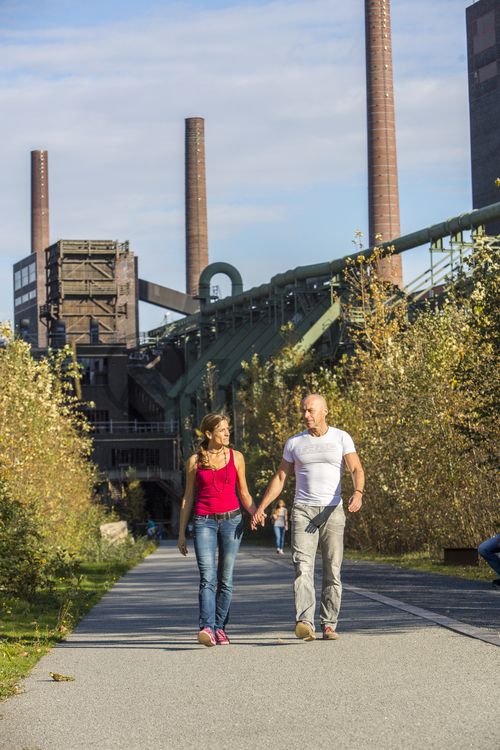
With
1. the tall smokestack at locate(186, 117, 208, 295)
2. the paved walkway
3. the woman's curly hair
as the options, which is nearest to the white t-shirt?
the woman's curly hair

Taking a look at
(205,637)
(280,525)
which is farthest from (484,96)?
(205,637)

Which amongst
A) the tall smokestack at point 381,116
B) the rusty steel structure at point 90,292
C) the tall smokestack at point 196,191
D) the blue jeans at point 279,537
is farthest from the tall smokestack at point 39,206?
the blue jeans at point 279,537

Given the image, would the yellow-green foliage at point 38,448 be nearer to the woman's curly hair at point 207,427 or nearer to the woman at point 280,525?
the woman at point 280,525

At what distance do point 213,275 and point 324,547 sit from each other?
7600 centimetres

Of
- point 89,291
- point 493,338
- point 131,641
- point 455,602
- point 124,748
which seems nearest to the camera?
point 124,748

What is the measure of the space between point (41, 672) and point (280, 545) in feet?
81.0

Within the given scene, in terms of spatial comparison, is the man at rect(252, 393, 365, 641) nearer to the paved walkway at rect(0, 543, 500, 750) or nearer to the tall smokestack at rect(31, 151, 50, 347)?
the paved walkway at rect(0, 543, 500, 750)

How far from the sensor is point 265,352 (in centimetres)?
7181

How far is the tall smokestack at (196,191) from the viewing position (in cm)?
8594

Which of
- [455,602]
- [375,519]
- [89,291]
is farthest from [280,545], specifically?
[89,291]

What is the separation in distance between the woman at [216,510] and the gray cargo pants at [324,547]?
1.35 ft

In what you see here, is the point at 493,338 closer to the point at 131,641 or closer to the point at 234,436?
the point at 131,641

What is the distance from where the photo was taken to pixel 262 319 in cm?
8000

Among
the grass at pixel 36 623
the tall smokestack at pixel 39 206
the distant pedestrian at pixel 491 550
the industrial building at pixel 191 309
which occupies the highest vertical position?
the tall smokestack at pixel 39 206
